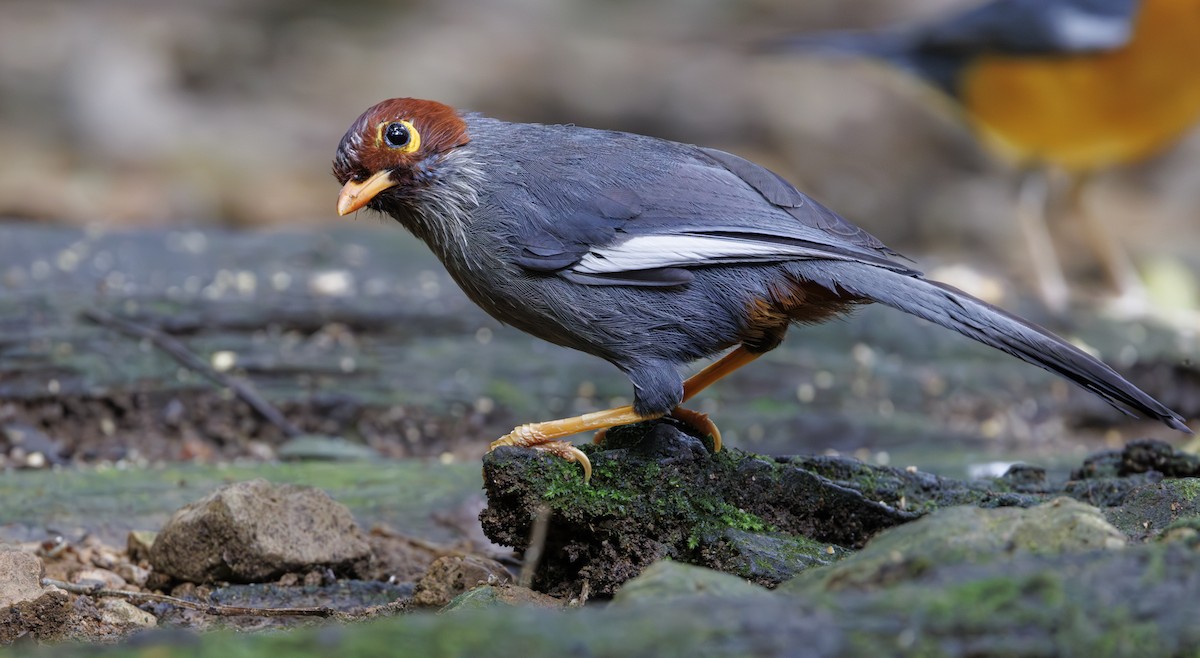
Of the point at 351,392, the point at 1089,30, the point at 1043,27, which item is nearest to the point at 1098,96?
the point at 1089,30

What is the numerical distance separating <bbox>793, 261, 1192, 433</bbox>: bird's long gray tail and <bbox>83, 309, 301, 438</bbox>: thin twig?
8.99ft

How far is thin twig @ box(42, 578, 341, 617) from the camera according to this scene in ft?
10.4

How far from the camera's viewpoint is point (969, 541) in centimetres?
220

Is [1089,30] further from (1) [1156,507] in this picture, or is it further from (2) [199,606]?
(2) [199,606]

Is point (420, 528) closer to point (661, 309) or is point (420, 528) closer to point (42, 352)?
point (661, 309)

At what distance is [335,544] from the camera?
3.56 metres

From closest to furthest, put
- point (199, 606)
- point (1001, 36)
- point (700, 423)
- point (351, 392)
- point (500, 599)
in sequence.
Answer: point (500, 599), point (199, 606), point (700, 423), point (351, 392), point (1001, 36)

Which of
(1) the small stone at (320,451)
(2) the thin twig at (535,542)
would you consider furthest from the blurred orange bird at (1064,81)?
(2) the thin twig at (535,542)

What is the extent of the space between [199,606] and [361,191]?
124 centimetres

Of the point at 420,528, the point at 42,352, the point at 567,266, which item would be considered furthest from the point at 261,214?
the point at 567,266

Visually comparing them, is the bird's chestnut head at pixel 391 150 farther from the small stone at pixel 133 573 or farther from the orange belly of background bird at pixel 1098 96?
the orange belly of background bird at pixel 1098 96

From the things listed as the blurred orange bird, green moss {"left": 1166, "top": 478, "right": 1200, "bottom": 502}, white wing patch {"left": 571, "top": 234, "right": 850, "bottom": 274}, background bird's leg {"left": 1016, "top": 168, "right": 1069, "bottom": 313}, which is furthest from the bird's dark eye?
the blurred orange bird

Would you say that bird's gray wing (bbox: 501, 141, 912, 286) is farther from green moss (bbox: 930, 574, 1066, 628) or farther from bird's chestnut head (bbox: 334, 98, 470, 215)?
green moss (bbox: 930, 574, 1066, 628)

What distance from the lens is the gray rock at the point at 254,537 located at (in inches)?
135
